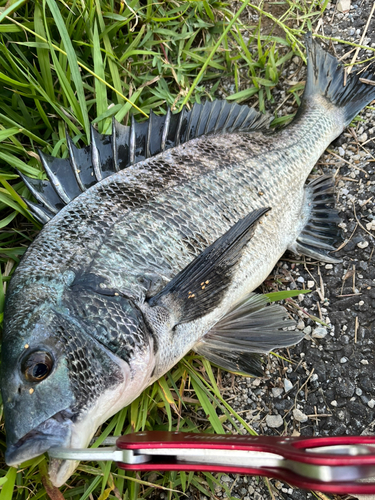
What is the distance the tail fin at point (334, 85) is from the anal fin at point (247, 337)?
1.44m

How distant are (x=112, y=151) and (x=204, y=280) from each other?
0.90m

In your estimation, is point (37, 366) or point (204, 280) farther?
point (204, 280)

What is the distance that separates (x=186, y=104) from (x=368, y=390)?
2.15 m

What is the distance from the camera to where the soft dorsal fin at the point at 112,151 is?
2.02 m

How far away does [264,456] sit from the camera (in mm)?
1245

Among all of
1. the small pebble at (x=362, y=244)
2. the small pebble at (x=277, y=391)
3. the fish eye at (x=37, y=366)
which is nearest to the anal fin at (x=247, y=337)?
the small pebble at (x=277, y=391)

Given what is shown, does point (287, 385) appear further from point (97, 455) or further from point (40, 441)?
point (40, 441)

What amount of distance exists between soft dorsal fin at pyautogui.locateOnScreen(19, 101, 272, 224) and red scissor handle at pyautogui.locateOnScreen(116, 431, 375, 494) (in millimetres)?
1207

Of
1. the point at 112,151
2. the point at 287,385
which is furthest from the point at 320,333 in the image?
the point at 112,151

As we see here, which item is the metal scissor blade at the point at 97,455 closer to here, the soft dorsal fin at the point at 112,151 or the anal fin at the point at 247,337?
the anal fin at the point at 247,337

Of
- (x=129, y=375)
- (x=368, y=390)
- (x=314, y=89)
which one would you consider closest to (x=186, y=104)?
(x=314, y=89)

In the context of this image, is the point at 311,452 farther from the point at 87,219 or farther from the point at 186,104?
the point at 186,104

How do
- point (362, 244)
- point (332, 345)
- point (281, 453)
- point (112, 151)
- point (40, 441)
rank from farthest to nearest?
point (362, 244)
point (332, 345)
point (112, 151)
point (40, 441)
point (281, 453)

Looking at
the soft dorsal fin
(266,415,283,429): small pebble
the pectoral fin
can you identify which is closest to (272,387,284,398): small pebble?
(266,415,283,429): small pebble
